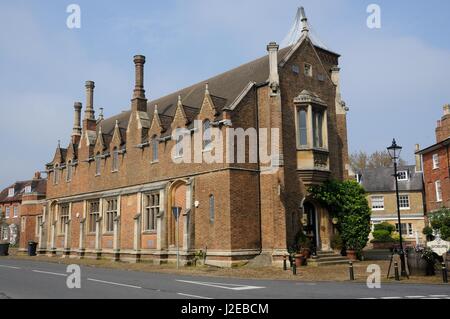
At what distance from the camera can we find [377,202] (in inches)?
2200

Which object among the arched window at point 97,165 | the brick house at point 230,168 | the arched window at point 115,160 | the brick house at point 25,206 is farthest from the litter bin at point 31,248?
the arched window at point 115,160

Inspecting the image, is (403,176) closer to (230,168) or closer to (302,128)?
(302,128)

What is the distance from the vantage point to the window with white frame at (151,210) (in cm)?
2938

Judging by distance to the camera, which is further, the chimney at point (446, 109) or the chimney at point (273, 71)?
the chimney at point (446, 109)

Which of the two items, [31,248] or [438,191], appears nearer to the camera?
[31,248]

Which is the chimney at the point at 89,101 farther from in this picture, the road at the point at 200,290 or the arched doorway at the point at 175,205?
the road at the point at 200,290

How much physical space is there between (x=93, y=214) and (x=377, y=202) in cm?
3516

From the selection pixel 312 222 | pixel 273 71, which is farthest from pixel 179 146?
pixel 312 222

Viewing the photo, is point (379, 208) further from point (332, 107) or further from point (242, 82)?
point (242, 82)

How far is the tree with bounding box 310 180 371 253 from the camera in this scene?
2616 cm

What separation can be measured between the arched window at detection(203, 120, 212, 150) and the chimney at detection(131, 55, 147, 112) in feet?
30.5

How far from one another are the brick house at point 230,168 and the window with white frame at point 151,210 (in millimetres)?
70
